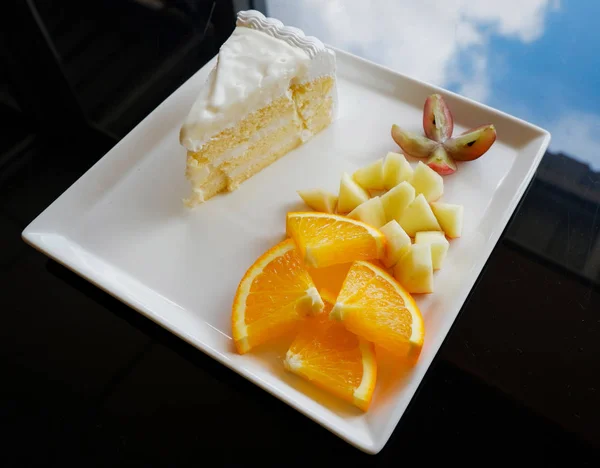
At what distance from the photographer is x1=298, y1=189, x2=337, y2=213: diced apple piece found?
153cm

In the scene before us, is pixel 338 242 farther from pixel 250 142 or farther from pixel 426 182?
pixel 250 142

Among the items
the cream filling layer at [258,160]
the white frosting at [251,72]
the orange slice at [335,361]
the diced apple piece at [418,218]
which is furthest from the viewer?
the cream filling layer at [258,160]

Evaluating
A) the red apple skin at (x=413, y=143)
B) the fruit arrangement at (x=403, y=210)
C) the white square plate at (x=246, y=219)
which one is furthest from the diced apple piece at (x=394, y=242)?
the red apple skin at (x=413, y=143)

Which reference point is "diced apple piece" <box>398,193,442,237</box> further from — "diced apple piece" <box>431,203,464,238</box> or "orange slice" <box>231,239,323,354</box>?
"orange slice" <box>231,239,323,354</box>

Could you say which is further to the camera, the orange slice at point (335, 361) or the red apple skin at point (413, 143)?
the red apple skin at point (413, 143)

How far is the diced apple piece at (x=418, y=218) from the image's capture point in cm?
144

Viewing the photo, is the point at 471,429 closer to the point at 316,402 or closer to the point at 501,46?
the point at 316,402

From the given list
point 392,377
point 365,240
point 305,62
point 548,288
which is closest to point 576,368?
point 548,288

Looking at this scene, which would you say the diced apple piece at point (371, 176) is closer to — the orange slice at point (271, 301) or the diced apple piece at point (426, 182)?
the diced apple piece at point (426, 182)

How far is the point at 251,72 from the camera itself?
5.20ft

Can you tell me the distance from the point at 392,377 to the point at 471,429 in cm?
18

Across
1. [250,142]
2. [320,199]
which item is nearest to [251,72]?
[250,142]

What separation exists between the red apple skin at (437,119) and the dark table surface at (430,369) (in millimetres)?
226

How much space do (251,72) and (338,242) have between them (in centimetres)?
53
